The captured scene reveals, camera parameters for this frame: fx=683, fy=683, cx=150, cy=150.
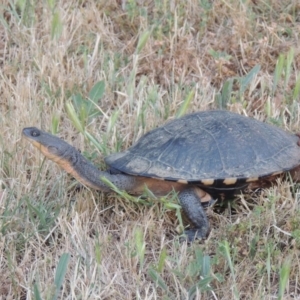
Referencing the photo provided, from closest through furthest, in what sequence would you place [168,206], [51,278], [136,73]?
[51,278]
[168,206]
[136,73]

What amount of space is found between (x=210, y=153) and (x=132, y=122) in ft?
2.56

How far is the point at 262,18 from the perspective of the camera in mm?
4938

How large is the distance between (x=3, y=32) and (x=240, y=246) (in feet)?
8.47

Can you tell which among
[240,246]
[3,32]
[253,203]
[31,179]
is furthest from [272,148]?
[3,32]

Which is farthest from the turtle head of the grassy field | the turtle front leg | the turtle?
the turtle front leg

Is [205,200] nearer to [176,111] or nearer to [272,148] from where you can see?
[272,148]

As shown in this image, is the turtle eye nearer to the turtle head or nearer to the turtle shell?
the turtle head

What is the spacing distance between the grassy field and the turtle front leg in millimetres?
66

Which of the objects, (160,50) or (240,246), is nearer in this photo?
(240,246)

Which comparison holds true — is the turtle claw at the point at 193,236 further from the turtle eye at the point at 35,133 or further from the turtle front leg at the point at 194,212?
the turtle eye at the point at 35,133

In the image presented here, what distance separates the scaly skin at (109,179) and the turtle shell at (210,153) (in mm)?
89

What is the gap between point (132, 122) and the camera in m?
3.96

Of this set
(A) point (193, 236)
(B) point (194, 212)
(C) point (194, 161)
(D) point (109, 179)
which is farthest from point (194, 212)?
(D) point (109, 179)

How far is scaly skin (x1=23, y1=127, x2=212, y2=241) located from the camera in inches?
Answer: 128
